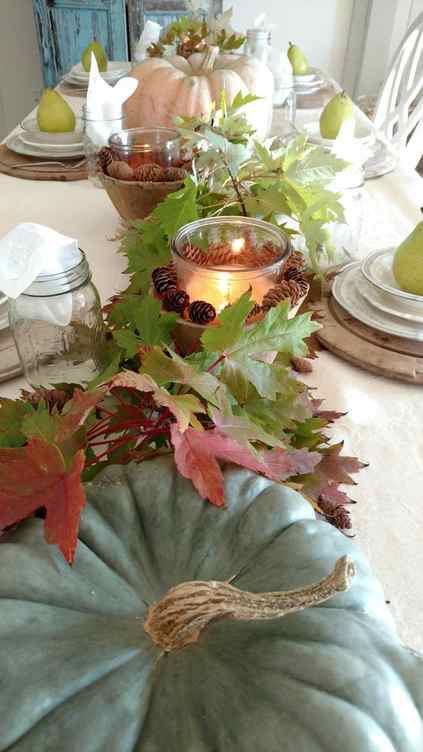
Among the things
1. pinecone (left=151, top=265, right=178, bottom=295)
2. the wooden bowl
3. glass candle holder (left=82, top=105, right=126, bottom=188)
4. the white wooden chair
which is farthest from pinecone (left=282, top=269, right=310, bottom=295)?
the white wooden chair

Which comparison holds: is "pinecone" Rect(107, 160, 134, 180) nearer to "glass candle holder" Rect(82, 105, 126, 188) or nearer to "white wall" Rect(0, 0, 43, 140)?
"glass candle holder" Rect(82, 105, 126, 188)

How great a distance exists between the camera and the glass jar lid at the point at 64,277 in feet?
1.73

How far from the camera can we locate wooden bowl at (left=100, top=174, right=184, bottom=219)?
2.88ft

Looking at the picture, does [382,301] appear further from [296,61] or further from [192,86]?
[296,61]

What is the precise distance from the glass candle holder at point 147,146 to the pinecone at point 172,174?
93 millimetres

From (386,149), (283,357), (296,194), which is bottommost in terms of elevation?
(386,149)

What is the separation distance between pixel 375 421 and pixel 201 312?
235mm

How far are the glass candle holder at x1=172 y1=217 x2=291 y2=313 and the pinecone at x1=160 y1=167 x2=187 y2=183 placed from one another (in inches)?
11.9

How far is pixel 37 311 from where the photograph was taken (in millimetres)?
577

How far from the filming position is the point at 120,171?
2.95ft

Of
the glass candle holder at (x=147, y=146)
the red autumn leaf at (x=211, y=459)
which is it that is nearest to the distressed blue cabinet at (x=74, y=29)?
the glass candle holder at (x=147, y=146)

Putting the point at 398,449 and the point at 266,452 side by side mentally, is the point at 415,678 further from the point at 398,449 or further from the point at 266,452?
the point at 398,449

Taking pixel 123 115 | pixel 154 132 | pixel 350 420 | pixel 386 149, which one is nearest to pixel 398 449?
pixel 350 420

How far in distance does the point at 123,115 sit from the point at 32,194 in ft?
0.76
